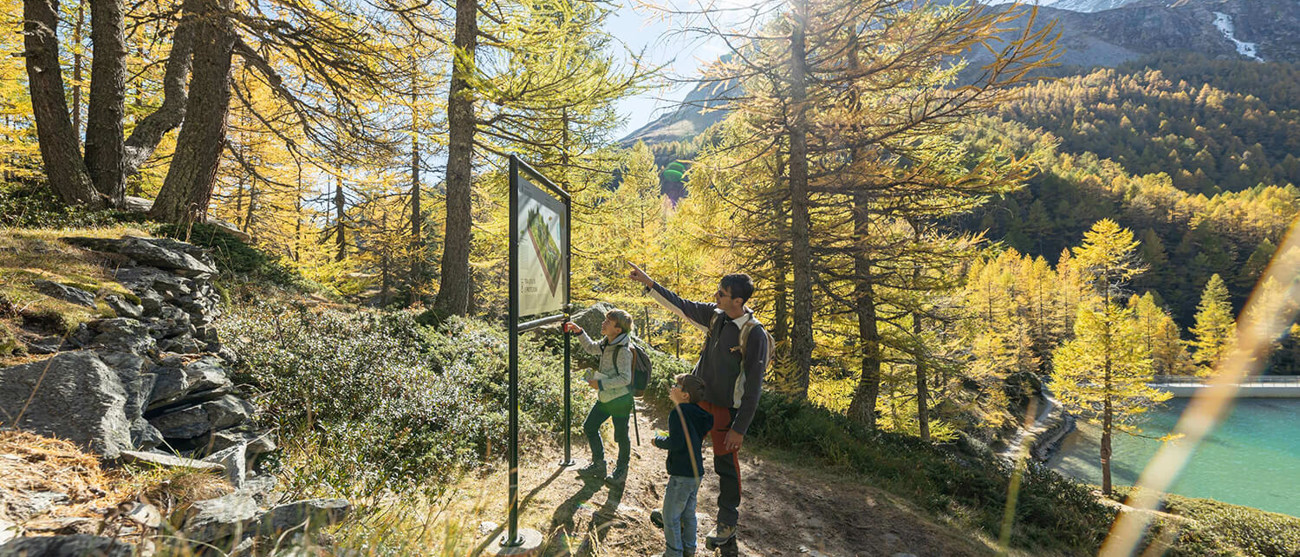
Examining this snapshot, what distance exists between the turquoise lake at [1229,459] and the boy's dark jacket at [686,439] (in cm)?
2916

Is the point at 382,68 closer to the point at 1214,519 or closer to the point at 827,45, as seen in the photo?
the point at 827,45

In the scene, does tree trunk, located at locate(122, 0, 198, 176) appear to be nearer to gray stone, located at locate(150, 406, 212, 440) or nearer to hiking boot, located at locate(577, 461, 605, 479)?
gray stone, located at locate(150, 406, 212, 440)

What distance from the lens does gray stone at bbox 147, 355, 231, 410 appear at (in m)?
3.06

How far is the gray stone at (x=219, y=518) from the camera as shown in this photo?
5.82 ft

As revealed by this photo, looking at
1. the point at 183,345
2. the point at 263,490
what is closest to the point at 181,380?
the point at 183,345

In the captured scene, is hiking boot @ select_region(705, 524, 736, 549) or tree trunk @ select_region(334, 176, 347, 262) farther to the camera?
tree trunk @ select_region(334, 176, 347, 262)

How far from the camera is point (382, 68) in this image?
716 centimetres

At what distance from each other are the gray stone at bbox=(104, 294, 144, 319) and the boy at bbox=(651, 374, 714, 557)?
397 centimetres

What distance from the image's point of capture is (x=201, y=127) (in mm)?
6516

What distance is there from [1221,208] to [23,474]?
4628 inches

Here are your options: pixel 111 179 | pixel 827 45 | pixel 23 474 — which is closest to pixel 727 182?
pixel 827 45

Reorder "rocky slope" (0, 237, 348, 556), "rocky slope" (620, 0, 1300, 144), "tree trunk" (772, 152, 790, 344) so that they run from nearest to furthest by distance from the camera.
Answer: "rocky slope" (0, 237, 348, 556)
"tree trunk" (772, 152, 790, 344)
"rocky slope" (620, 0, 1300, 144)

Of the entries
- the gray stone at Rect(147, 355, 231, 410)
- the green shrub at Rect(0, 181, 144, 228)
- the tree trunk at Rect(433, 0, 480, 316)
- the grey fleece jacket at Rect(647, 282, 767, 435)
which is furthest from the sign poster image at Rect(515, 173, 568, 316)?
Answer: the green shrub at Rect(0, 181, 144, 228)

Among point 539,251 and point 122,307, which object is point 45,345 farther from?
point 539,251
